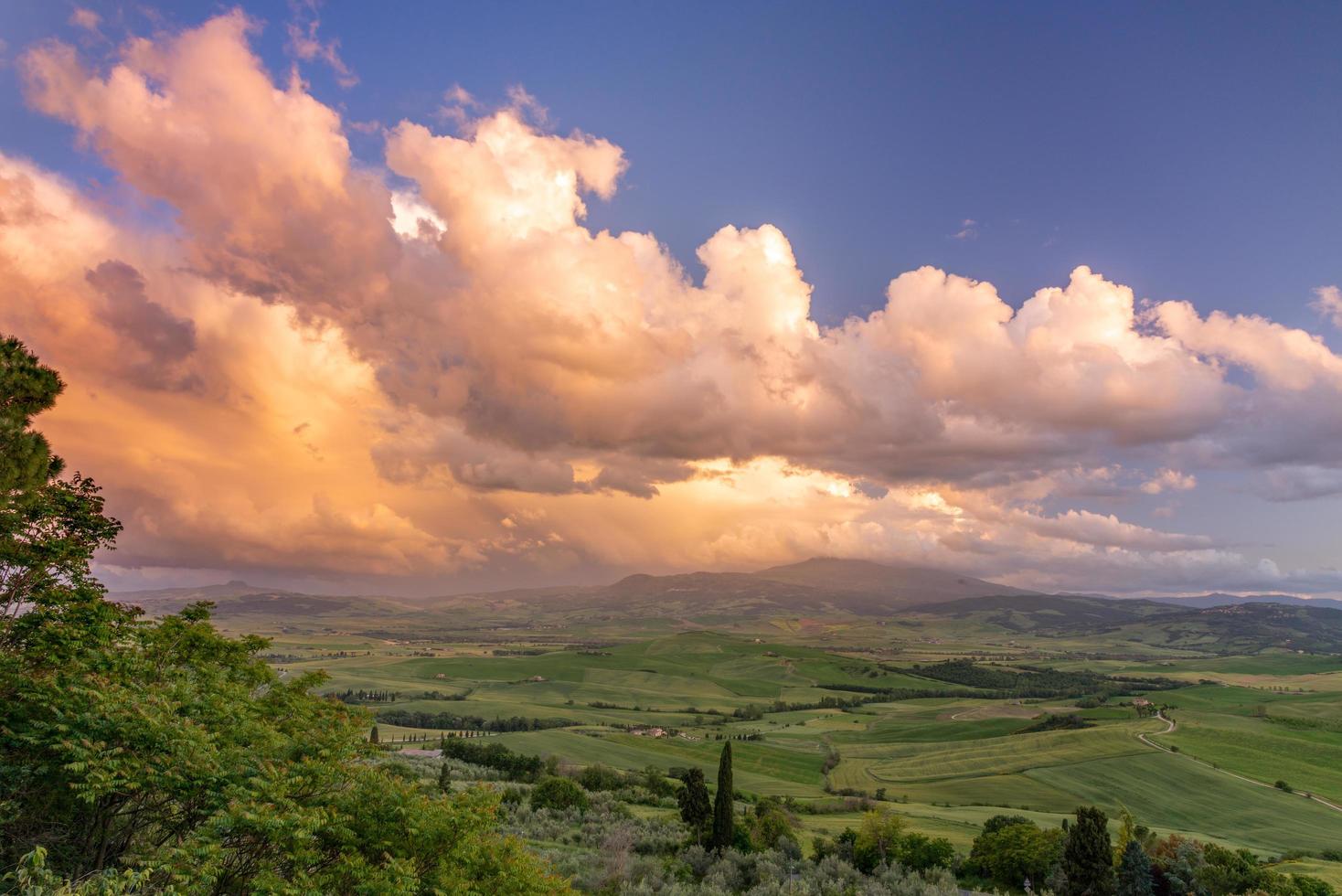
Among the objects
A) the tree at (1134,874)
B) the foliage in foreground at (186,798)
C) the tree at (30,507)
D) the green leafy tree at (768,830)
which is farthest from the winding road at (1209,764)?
the tree at (30,507)

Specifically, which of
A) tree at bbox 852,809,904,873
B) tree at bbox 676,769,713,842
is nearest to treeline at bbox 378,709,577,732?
tree at bbox 676,769,713,842

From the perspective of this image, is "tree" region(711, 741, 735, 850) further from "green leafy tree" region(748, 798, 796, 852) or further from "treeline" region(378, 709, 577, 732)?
"treeline" region(378, 709, 577, 732)

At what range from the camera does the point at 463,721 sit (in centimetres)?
17288

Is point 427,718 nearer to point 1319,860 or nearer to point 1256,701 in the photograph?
point 1319,860

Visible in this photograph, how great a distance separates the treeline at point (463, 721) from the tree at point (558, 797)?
4056 inches

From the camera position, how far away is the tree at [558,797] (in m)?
66.8

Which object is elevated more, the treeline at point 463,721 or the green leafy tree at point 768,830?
the green leafy tree at point 768,830

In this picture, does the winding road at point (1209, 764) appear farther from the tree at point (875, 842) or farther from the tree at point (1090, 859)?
the tree at point (875, 842)

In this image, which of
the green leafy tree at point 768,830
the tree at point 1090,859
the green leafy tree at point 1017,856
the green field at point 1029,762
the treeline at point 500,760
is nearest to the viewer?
the tree at point 1090,859

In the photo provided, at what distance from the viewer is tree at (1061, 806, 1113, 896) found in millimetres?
52344

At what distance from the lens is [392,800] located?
20438 mm

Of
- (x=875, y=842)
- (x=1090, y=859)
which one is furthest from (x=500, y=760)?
(x=1090, y=859)

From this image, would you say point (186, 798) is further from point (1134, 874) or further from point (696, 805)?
point (1134, 874)

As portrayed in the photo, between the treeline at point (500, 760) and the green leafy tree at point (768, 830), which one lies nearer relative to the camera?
the green leafy tree at point (768, 830)
